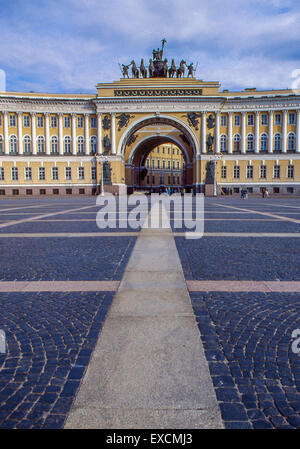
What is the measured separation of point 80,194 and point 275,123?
30733 millimetres

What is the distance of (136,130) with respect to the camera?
5056 cm

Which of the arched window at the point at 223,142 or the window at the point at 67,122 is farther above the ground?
the window at the point at 67,122

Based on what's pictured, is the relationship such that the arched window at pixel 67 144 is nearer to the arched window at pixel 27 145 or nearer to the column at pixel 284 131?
the arched window at pixel 27 145

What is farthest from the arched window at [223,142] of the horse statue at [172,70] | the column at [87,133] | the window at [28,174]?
the window at [28,174]

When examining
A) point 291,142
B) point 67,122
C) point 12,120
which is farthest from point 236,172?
point 12,120

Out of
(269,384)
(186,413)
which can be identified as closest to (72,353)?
(186,413)

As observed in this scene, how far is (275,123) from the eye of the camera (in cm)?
4978

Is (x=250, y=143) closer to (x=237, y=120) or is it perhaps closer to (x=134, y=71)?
(x=237, y=120)

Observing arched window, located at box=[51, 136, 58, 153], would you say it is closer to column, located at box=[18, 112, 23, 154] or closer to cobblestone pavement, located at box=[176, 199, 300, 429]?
column, located at box=[18, 112, 23, 154]

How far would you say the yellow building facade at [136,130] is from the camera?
48.2 metres

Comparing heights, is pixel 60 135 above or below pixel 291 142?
above

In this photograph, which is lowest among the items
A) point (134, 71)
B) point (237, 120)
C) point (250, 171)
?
point (250, 171)

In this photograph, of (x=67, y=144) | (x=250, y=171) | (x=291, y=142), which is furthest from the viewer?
(x=67, y=144)

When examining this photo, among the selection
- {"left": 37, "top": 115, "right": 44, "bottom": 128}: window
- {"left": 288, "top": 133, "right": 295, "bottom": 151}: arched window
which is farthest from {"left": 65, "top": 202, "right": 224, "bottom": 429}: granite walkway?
{"left": 37, "top": 115, "right": 44, "bottom": 128}: window
